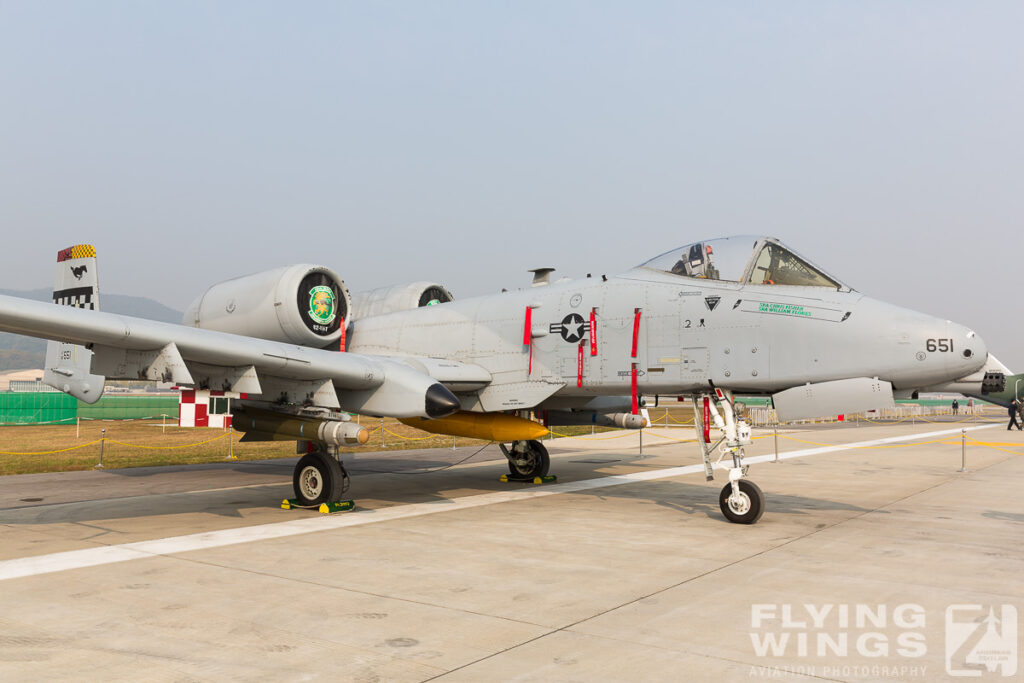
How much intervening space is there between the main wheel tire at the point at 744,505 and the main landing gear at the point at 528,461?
5.37 meters

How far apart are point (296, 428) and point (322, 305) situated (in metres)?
3.24

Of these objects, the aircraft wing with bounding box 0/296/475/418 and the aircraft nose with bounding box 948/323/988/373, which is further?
the aircraft nose with bounding box 948/323/988/373

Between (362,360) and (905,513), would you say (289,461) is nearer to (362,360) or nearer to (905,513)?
(362,360)

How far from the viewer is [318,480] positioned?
10.2m

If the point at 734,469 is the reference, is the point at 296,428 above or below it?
above

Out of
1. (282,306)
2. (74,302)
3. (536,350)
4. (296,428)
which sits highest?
(74,302)

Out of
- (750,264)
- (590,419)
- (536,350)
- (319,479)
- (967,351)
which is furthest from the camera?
(590,419)

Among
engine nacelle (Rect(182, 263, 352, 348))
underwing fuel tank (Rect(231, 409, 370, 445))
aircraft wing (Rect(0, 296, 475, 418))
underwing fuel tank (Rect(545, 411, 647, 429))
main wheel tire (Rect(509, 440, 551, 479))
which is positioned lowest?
main wheel tire (Rect(509, 440, 551, 479))

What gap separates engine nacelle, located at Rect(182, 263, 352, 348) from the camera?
1195 centimetres

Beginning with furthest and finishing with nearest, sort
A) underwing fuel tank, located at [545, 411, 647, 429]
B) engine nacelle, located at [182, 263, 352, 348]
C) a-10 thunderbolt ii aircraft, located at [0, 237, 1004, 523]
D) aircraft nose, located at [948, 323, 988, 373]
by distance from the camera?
underwing fuel tank, located at [545, 411, 647, 429], engine nacelle, located at [182, 263, 352, 348], a-10 thunderbolt ii aircraft, located at [0, 237, 1004, 523], aircraft nose, located at [948, 323, 988, 373]

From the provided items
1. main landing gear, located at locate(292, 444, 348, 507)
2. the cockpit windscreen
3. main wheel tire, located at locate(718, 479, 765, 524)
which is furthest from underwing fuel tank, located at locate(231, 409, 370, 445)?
the cockpit windscreen

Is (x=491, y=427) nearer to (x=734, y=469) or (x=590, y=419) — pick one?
(x=590, y=419)

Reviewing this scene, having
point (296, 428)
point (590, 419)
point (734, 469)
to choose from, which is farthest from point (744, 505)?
point (296, 428)

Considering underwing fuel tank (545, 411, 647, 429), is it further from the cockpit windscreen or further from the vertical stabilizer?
the vertical stabilizer
